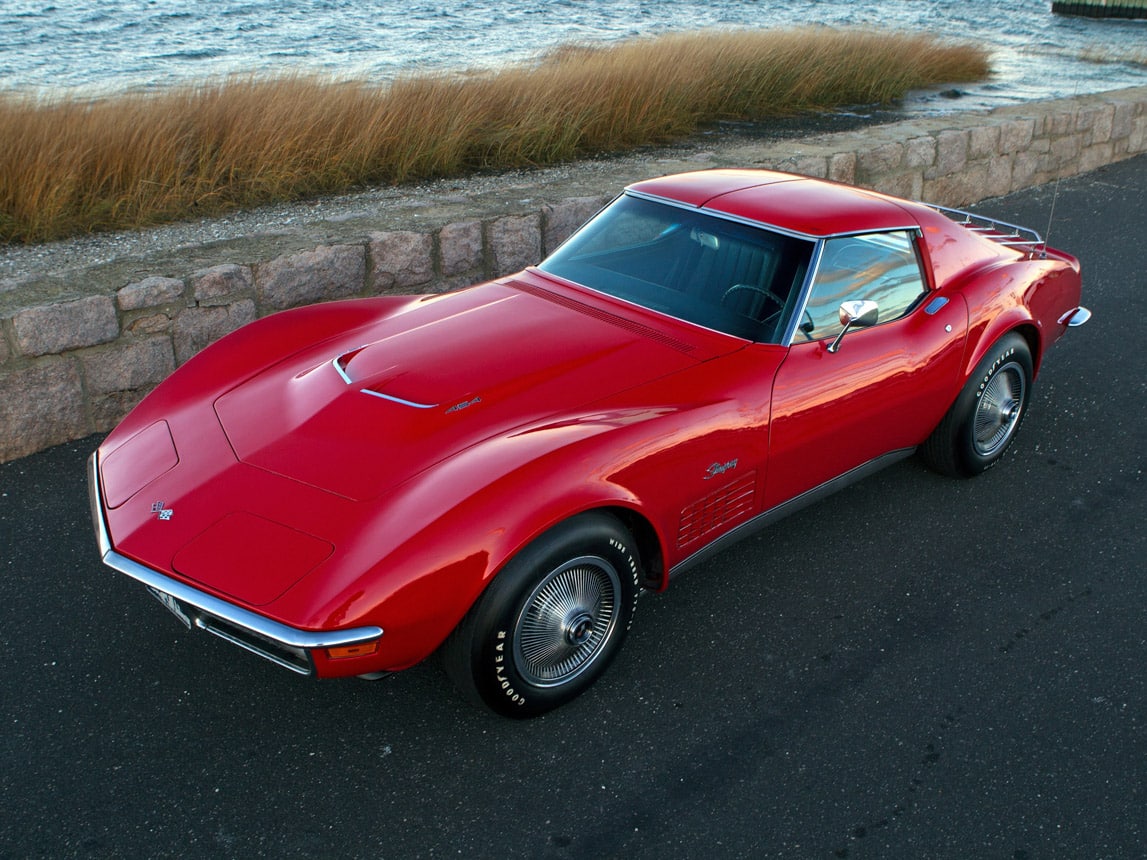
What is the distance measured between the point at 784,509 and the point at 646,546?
696mm

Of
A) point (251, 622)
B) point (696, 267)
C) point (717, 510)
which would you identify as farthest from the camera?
point (696, 267)

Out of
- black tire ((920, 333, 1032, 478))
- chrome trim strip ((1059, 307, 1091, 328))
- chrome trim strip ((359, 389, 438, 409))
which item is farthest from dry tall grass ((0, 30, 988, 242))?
black tire ((920, 333, 1032, 478))

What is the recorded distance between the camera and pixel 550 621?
2.91 m

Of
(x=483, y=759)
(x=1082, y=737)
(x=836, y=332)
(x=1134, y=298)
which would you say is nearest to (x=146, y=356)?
(x=483, y=759)

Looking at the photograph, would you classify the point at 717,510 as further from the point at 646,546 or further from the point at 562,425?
the point at 562,425

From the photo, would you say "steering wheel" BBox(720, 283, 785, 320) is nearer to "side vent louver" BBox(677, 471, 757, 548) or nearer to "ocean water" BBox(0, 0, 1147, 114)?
"side vent louver" BBox(677, 471, 757, 548)

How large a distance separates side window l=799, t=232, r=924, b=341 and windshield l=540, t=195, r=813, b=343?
0.11 m

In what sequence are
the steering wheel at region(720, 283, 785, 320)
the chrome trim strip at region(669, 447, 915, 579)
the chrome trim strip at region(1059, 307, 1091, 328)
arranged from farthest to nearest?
the chrome trim strip at region(1059, 307, 1091, 328) → the steering wheel at region(720, 283, 785, 320) → the chrome trim strip at region(669, 447, 915, 579)

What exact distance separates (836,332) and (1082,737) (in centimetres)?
157

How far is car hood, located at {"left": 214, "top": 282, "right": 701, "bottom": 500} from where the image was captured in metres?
2.92

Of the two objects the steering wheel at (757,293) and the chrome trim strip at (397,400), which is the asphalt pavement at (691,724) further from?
the steering wheel at (757,293)

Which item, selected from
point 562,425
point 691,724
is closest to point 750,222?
point 562,425

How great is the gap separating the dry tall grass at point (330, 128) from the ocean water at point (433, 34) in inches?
137

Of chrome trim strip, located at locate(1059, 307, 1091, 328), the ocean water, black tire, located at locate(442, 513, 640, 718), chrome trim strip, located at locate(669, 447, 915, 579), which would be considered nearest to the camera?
black tire, located at locate(442, 513, 640, 718)
